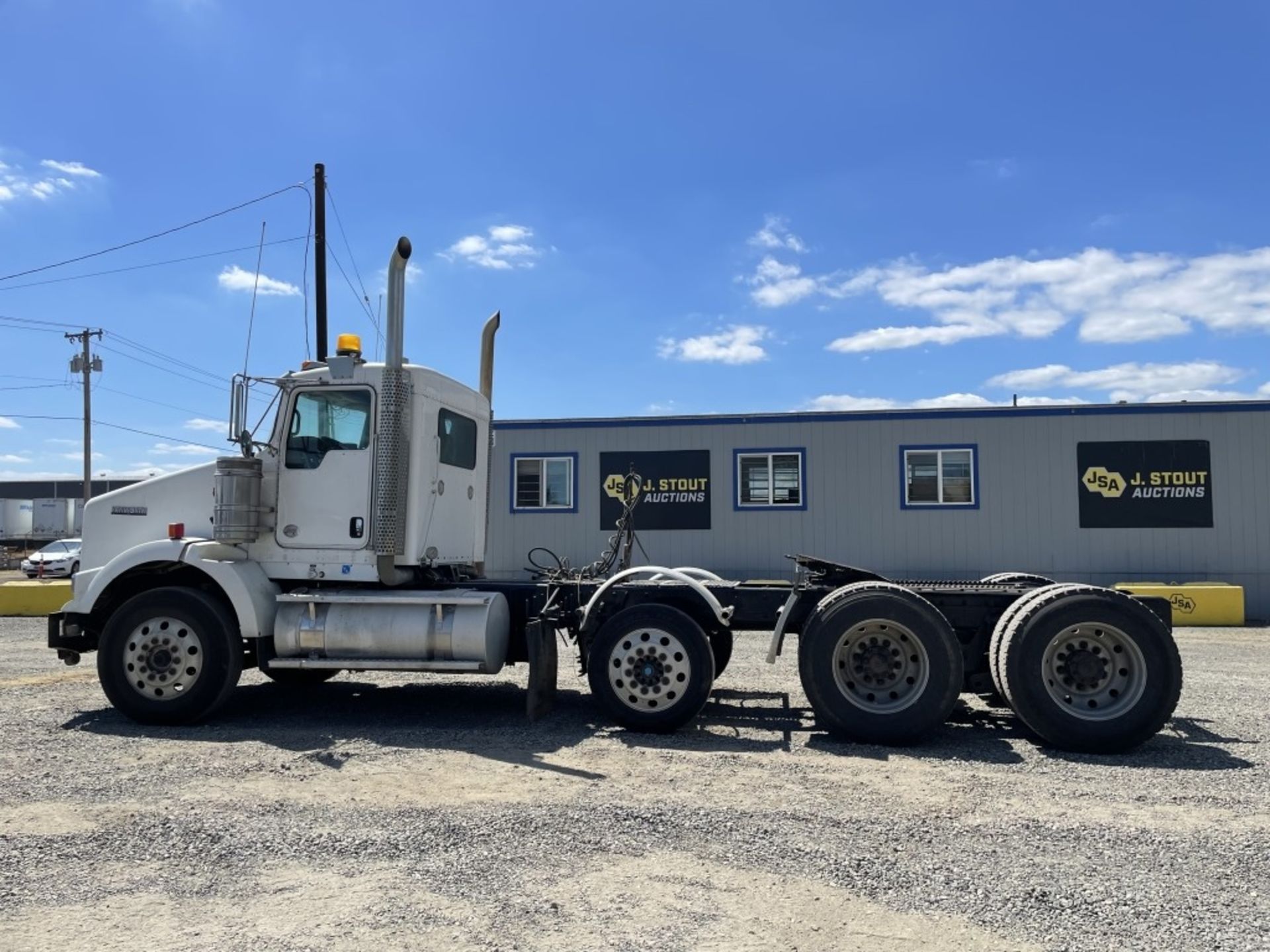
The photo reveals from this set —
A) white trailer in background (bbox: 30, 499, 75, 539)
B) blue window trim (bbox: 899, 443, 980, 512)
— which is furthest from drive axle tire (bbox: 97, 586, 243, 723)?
white trailer in background (bbox: 30, 499, 75, 539)

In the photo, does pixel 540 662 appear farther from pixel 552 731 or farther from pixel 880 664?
pixel 880 664

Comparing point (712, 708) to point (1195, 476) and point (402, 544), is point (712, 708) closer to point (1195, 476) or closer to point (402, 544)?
point (402, 544)

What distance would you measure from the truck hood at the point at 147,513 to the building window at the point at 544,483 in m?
10.7

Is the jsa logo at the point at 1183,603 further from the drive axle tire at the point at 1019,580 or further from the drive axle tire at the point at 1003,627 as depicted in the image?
the drive axle tire at the point at 1003,627

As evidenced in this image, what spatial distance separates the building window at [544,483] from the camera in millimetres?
18328

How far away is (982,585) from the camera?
25.1ft

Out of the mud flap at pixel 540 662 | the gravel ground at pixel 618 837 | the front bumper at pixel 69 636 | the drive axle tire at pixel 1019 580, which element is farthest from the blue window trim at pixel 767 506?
the front bumper at pixel 69 636

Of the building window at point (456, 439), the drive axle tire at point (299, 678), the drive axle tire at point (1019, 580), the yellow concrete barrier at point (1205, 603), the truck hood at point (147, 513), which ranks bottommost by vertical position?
the drive axle tire at point (299, 678)

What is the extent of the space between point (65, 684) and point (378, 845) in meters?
6.71

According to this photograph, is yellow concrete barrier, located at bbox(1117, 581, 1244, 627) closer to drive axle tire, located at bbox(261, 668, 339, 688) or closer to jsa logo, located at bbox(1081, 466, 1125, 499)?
jsa logo, located at bbox(1081, 466, 1125, 499)

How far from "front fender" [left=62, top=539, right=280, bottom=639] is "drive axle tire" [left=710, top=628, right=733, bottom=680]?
369cm

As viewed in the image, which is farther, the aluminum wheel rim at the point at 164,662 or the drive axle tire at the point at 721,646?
the drive axle tire at the point at 721,646

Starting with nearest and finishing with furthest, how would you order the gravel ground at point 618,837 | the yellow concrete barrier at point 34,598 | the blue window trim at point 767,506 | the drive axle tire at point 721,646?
the gravel ground at point 618,837 → the drive axle tire at point 721,646 → the blue window trim at point 767,506 → the yellow concrete barrier at point 34,598

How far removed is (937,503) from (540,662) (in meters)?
11.8
